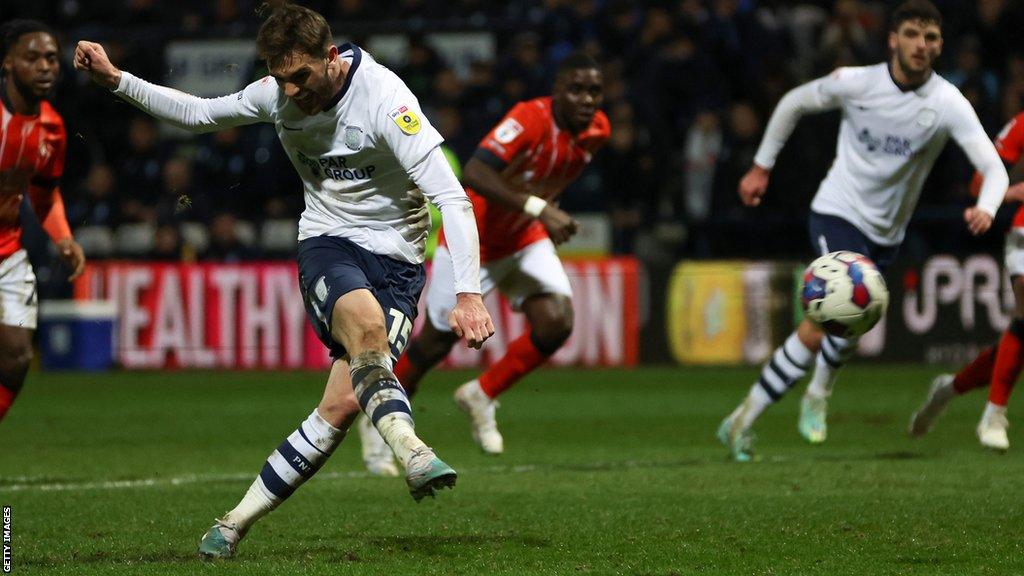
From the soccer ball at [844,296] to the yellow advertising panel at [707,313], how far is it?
25.6 ft

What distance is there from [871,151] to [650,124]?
7860 millimetres

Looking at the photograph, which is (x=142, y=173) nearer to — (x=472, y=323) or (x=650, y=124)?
(x=650, y=124)

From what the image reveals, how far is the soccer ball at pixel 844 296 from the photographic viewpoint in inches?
295

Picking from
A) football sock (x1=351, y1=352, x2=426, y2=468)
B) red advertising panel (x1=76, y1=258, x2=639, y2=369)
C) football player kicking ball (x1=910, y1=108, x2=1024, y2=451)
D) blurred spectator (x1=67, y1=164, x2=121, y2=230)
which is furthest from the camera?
blurred spectator (x1=67, y1=164, x2=121, y2=230)

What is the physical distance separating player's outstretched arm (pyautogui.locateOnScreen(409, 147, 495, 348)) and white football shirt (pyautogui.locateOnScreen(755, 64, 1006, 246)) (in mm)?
3616

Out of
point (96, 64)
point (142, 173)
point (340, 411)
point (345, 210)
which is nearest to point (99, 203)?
point (142, 173)

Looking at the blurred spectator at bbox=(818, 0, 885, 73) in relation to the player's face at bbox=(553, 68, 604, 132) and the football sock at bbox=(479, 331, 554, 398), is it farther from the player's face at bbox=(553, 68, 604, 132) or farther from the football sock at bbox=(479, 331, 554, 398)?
the football sock at bbox=(479, 331, 554, 398)

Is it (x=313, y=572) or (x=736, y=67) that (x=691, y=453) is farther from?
(x=736, y=67)

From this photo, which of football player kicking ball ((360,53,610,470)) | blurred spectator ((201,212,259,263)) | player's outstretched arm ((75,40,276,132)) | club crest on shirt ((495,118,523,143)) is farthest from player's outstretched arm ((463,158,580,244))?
blurred spectator ((201,212,259,263))

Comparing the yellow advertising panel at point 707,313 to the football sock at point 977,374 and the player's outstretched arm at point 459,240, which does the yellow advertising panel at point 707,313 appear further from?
the player's outstretched arm at point 459,240

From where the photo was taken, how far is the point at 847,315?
7508 mm

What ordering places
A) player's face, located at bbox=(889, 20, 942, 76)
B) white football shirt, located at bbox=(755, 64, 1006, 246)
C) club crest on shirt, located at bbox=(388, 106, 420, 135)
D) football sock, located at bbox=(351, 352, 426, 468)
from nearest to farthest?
football sock, located at bbox=(351, 352, 426, 468) → club crest on shirt, located at bbox=(388, 106, 420, 135) → player's face, located at bbox=(889, 20, 942, 76) → white football shirt, located at bbox=(755, 64, 1006, 246)

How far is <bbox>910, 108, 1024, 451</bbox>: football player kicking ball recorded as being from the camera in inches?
336

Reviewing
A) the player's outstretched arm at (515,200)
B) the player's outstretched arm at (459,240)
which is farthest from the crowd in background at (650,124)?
the player's outstretched arm at (459,240)
